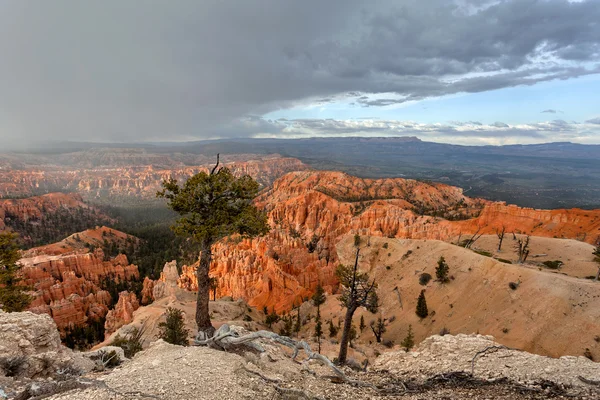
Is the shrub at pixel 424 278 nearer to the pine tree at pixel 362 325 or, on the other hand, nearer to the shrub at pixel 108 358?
the pine tree at pixel 362 325

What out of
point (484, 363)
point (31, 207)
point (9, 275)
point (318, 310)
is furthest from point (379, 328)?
point (31, 207)

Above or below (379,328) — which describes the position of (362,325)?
below

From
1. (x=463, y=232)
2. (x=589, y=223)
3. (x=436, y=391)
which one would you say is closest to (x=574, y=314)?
(x=436, y=391)

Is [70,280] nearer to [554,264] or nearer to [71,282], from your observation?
[71,282]

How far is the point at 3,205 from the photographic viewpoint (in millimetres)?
115375

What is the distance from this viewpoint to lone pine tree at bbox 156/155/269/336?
1095 centimetres

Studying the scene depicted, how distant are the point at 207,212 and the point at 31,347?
595 cm

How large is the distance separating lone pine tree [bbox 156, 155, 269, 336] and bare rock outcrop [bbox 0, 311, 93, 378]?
399 cm

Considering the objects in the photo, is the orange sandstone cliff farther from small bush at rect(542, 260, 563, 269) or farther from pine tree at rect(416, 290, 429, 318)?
small bush at rect(542, 260, 563, 269)

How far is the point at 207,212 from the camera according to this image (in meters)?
11.4

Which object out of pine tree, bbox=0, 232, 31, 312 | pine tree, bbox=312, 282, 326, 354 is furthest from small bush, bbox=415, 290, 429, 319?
pine tree, bbox=0, 232, 31, 312

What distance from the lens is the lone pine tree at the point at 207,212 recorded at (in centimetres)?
1095

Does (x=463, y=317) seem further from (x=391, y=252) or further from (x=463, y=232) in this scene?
(x=463, y=232)

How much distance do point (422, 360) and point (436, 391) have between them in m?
3.18
